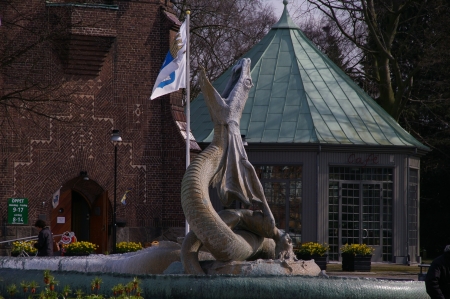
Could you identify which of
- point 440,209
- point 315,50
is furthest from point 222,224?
point 440,209

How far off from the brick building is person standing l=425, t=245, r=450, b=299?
20.3 metres

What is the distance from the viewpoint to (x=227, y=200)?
45.0ft

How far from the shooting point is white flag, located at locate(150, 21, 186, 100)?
2752 centimetres

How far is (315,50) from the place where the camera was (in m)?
36.2

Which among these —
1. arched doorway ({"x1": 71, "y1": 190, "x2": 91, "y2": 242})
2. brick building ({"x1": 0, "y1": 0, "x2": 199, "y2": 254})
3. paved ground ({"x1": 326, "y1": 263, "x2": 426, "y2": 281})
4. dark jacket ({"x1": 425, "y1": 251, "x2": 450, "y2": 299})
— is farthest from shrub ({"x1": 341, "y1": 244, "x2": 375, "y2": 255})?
dark jacket ({"x1": 425, "y1": 251, "x2": 450, "y2": 299})

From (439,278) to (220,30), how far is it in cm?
3718

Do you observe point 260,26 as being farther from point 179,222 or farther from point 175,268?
point 175,268

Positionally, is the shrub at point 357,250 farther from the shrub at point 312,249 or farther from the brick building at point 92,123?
the brick building at point 92,123

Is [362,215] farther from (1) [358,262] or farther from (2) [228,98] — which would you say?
(2) [228,98]

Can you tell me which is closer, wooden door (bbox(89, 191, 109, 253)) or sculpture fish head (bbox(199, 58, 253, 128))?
sculpture fish head (bbox(199, 58, 253, 128))

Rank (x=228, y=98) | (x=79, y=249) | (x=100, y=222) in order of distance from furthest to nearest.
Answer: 1. (x=100, y=222)
2. (x=79, y=249)
3. (x=228, y=98)

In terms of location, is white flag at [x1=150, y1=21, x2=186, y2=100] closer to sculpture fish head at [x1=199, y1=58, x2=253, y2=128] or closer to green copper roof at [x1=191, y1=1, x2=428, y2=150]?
green copper roof at [x1=191, y1=1, x2=428, y2=150]

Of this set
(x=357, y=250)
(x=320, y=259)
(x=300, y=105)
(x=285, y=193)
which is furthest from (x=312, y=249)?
(x=300, y=105)

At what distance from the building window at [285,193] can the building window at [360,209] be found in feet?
3.23
